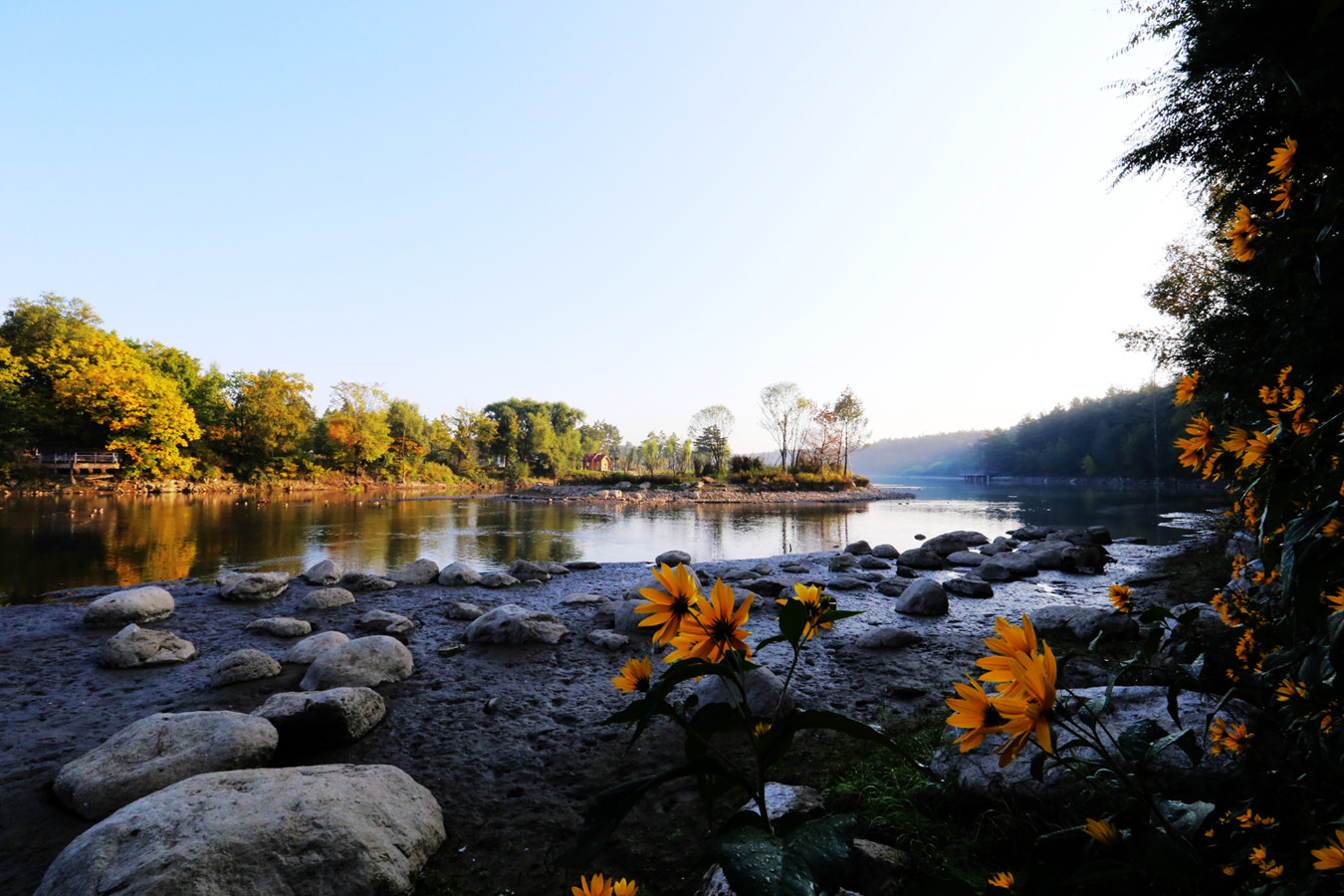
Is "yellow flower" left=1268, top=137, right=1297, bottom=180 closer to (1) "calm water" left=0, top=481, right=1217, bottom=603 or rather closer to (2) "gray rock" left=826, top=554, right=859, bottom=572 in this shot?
(2) "gray rock" left=826, top=554, right=859, bottom=572

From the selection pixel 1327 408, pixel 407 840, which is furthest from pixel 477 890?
pixel 1327 408

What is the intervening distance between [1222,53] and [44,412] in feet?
137

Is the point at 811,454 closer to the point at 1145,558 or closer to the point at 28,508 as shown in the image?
the point at 1145,558

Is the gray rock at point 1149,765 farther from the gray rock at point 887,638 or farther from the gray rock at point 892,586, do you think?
the gray rock at point 892,586

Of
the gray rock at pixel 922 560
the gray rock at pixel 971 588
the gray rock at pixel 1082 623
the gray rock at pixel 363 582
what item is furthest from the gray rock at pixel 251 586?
the gray rock at pixel 922 560

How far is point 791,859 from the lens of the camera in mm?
557

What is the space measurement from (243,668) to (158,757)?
6.05ft

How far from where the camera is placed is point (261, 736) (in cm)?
315

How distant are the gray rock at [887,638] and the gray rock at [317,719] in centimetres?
425

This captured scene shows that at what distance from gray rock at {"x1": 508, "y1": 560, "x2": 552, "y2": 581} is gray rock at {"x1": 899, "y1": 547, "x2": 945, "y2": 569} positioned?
6.52 metres

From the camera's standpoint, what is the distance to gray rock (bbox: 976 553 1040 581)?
9.10 meters

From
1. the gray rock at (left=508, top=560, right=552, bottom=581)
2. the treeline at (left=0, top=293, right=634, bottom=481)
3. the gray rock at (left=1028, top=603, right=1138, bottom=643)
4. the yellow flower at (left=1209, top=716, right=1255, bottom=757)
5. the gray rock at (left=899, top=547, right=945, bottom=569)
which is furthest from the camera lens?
the treeline at (left=0, top=293, right=634, bottom=481)

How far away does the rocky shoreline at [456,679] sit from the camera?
2.69 meters

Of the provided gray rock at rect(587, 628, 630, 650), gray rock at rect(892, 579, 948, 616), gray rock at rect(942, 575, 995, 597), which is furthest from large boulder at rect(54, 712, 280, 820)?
gray rock at rect(942, 575, 995, 597)
